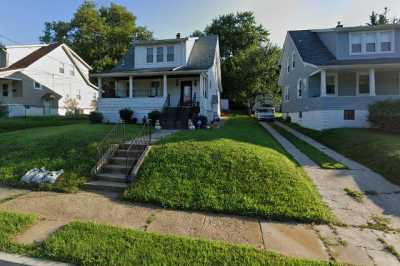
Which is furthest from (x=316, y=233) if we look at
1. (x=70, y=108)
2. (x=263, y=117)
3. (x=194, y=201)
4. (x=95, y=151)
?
(x=70, y=108)

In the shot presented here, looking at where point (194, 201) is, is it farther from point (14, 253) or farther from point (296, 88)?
point (296, 88)

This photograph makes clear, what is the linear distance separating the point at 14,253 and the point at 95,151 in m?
4.82

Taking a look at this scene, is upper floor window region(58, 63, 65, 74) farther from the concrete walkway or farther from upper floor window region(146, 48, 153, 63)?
the concrete walkway

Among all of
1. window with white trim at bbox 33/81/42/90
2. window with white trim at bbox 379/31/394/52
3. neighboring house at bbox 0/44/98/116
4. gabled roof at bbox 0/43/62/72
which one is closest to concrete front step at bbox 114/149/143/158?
window with white trim at bbox 379/31/394/52

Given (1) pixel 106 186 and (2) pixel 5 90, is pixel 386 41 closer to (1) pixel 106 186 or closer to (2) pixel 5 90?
(1) pixel 106 186

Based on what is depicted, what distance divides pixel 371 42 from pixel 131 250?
20.7 m

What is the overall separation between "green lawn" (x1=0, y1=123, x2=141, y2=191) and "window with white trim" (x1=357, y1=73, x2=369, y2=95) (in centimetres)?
1739

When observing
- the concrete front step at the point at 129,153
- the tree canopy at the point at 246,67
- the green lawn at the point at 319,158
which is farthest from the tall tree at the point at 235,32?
the concrete front step at the point at 129,153

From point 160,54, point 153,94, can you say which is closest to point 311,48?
point 160,54

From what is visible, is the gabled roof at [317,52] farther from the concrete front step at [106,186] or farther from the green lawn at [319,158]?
the concrete front step at [106,186]

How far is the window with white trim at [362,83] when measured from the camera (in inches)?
708

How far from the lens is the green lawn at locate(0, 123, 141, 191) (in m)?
6.97

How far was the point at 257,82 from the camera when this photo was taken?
34750mm

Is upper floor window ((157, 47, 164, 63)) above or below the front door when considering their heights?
above
